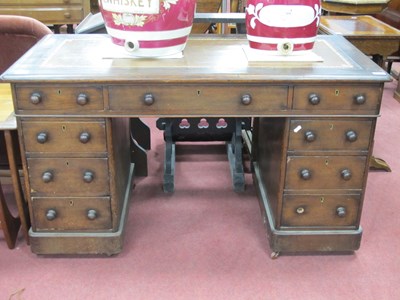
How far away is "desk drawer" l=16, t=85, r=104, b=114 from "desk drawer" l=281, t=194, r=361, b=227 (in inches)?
30.9

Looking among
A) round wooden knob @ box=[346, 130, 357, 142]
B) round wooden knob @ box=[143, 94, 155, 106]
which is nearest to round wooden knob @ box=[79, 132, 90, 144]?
round wooden knob @ box=[143, 94, 155, 106]

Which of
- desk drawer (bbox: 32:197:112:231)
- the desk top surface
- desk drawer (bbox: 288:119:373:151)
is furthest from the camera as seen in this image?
desk drawer (bbox: 32:197:112:231)

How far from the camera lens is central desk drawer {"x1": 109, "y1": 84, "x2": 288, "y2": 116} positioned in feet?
5.45

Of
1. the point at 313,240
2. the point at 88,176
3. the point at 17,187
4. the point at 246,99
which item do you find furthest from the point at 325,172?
the point at 17,187

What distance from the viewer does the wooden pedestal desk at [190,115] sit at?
5.43 ft

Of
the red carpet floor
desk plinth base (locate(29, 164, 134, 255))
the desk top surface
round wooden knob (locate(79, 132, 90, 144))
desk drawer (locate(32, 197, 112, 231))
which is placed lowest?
the red carpet floor

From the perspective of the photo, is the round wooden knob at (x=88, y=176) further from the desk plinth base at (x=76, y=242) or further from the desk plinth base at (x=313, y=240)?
the desk plinth base at (x=313, y=240)

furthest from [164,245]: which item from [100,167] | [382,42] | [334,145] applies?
[382,42]

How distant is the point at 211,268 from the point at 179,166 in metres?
0.89

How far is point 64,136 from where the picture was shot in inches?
68.3

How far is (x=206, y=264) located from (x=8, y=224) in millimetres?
795

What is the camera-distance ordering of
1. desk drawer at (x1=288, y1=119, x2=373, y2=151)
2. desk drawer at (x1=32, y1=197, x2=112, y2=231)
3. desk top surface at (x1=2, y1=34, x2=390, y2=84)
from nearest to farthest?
desk top surface at (x1=2, y1=34, x2=390, y2=84), desk drawer at (x1=288, y1=119, x2=373, y2=151), desk drawer at (x1=32, y1=197, x2=112, y2=231)

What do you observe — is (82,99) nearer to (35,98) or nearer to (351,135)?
(35,98)

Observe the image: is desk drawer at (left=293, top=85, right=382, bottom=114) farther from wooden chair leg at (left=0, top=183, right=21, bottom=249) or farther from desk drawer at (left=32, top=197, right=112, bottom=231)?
wooden chair leg at (left=0, top=183, right=21, bottom=249)
